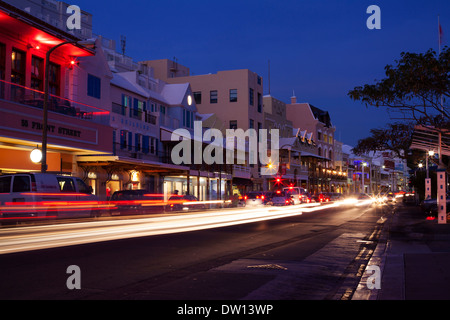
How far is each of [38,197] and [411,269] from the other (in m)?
14.6

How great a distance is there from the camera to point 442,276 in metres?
9.24

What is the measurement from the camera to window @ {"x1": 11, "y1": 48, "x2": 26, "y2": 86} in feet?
92.5

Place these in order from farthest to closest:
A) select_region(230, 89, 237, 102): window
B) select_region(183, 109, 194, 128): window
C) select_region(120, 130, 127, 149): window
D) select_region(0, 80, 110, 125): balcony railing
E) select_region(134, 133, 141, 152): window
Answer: select_region(230, 89, 237, 102): window
select_region(183, 109, 194, 128): window
select_region(134, 133, 141, 152): window
select_region(120, 130, 127, 149): window
select_region(0, 80, 110, 125): balcony railing

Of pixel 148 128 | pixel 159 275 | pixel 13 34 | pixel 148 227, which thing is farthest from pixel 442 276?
pixel 148 128

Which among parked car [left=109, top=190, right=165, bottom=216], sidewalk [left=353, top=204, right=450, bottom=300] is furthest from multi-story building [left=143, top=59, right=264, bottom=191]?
sidewalk [left=353, top=204, right=450, bottom=300]

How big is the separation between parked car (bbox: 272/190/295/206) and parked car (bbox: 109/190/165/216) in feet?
51.1

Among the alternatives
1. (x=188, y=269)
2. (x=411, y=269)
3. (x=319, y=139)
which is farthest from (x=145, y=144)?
(x=319, y=139)

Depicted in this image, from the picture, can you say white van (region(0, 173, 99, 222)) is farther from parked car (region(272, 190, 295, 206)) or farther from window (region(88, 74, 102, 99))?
parked car (region(272, 190, 295, 206))

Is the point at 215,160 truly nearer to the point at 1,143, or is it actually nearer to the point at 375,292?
the point at 1,143

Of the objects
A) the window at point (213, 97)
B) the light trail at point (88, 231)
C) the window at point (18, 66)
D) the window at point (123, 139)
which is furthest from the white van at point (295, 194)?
the window at point (18, 66)

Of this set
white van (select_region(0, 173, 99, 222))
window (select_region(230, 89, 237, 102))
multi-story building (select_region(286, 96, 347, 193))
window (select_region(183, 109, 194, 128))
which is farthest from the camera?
multi-story building (select_region(286, 96, 347, 193))

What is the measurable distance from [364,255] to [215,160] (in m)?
39.0

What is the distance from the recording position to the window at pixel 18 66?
28.2 m

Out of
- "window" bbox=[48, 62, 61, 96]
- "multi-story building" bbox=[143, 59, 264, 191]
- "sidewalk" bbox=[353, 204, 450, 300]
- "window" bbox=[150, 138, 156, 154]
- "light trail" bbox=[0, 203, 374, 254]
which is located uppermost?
"multi-story building" bbox=[143, 59, 264, 191]
